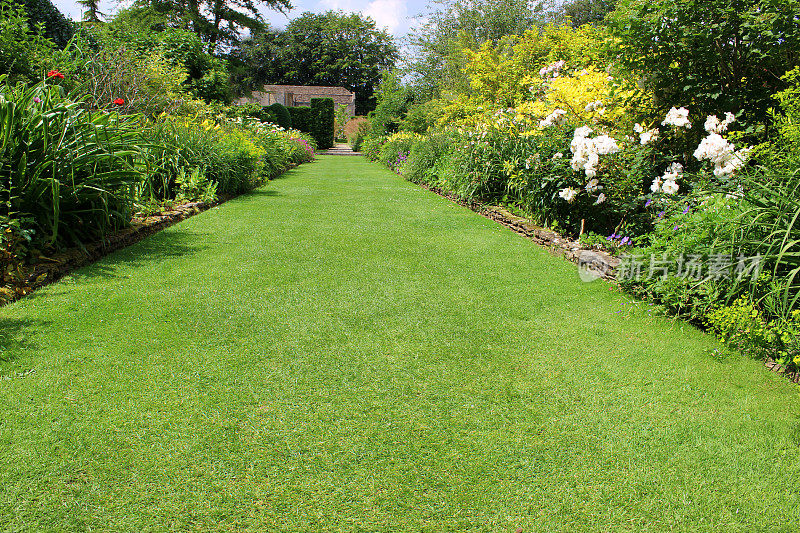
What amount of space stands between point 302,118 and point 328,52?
36.0 meters

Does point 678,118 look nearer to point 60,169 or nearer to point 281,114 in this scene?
point 60,169

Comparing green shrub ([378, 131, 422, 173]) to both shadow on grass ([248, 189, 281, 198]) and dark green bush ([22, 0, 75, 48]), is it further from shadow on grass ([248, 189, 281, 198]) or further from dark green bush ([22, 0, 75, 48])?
dark green bush ([22, 0, 75, 48])

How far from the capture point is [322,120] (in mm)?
32594

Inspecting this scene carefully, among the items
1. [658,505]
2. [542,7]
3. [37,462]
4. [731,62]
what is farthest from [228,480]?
[542,7]

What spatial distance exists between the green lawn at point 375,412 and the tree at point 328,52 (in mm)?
63863

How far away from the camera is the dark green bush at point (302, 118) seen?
32094mm

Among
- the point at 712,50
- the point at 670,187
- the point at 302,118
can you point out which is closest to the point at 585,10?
the point at 302,118

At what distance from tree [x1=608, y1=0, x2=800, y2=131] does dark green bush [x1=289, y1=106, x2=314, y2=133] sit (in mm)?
28847

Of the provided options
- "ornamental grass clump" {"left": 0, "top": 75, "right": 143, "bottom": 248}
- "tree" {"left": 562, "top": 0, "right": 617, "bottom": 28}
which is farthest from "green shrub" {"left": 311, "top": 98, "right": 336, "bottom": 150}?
"ornamental grass clump" {"left": 0, "top": 75, "right": 143, "bottom": 248}

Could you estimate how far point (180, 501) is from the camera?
1990 millimetres

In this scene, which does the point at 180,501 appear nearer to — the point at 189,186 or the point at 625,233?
the point at 625,233

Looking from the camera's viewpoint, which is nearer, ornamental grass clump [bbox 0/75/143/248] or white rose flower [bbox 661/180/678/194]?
ornamental grass clump [bbox 0/75/143/248]

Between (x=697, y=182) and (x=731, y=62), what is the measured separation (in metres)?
1.47

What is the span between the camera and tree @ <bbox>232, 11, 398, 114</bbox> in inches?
2504
